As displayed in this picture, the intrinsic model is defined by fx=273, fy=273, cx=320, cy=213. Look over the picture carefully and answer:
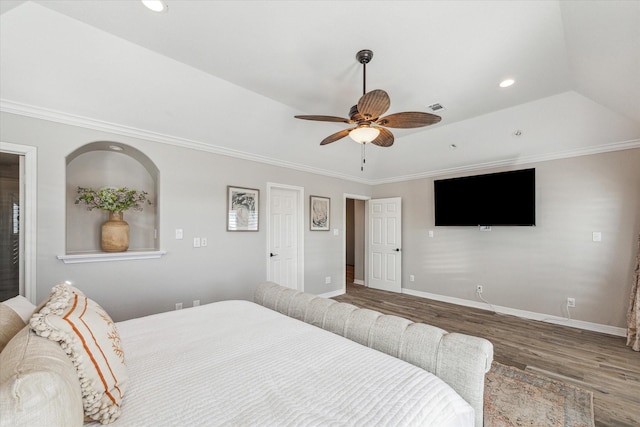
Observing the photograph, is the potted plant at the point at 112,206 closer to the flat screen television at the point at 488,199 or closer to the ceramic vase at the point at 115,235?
the ceramic vase at the point at 115,235

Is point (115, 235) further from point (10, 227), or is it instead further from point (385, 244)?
point (385, 244)

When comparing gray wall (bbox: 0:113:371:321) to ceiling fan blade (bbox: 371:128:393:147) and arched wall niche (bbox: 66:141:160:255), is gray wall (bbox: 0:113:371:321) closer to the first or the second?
arched wall niche (bbox: 66:141:160:255)

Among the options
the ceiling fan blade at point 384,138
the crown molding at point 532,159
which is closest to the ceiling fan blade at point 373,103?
the ceiling fan blade at point 384,138

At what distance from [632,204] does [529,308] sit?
6.03 feet

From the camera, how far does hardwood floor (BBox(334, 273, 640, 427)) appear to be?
7.07 ft

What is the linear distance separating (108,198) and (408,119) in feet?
10.3

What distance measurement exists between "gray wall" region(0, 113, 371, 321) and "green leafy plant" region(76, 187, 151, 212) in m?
0.25

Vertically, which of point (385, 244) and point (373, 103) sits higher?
point (373, 103)

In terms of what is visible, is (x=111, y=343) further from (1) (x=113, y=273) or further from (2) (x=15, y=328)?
(1) (x=113, y=273)

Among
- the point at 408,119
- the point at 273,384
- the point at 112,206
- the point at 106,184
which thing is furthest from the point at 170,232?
the point at 408,119

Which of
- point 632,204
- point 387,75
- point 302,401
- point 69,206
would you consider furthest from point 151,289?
point 632,204

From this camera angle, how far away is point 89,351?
3.25ft

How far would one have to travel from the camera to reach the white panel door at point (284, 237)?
14.8 feet

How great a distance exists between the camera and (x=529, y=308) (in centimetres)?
409
